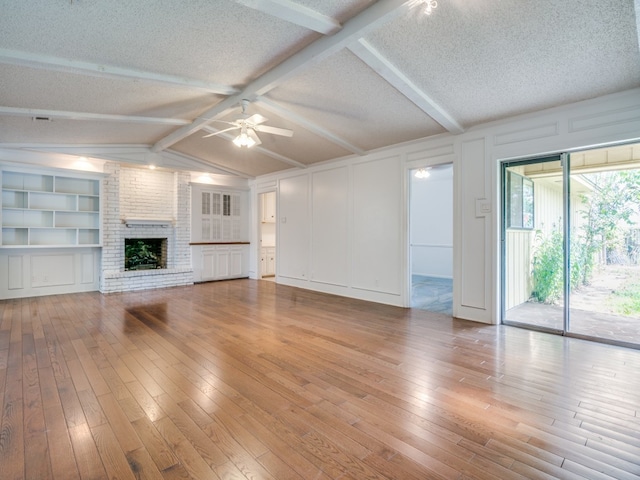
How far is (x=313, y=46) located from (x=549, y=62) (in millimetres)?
2262

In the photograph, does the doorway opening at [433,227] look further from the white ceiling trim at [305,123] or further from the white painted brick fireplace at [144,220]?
the white painted brick fireplace at [144,220]

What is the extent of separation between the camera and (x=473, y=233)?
15.1ft

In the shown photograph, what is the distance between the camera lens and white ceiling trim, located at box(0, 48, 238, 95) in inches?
119

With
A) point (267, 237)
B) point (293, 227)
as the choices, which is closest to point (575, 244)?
point (293, 227)

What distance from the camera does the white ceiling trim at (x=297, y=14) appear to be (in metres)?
2.54

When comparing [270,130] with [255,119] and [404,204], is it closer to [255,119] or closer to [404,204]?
[255,119]

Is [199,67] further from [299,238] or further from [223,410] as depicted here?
[299,238]

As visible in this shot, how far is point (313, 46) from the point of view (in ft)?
10.6

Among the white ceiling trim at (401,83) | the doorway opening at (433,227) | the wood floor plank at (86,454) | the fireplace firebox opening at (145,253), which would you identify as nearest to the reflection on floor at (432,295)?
the doorway opening at (433,227)

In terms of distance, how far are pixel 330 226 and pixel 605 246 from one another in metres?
4.32

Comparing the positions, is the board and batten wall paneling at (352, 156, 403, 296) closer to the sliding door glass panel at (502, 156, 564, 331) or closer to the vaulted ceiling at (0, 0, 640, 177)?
the vaulted ceiling at (0, 0, 640, 177)

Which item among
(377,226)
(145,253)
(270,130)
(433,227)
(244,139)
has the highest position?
(270,130)

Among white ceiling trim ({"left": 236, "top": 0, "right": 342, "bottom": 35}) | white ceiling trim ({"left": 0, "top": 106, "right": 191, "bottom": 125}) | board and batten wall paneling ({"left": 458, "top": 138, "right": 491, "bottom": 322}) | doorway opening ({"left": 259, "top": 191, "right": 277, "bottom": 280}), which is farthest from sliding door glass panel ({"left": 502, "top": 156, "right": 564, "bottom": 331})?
doorway opening ({"left": 259, "top": 191, "right": 277, "bottom": 280})

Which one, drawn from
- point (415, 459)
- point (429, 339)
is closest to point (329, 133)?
point (429, 339)
